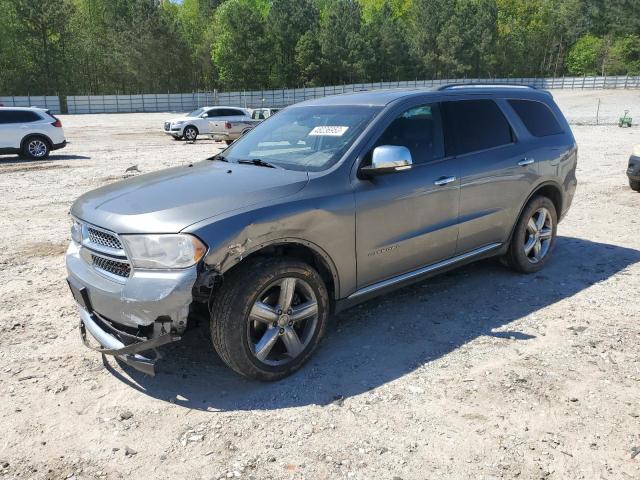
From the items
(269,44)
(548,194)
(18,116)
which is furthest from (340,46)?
(548,194)

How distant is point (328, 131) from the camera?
414cm

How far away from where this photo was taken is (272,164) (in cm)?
400

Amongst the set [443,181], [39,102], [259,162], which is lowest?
[443,181]

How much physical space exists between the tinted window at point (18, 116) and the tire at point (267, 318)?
15354mm

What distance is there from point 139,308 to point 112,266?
406 millimetres

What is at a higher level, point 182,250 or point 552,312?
point 182,250

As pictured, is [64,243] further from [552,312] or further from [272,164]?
[552,312]

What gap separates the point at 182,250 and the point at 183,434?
1.05 m

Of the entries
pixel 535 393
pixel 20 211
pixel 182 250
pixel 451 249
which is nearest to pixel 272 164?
pixel 182 250

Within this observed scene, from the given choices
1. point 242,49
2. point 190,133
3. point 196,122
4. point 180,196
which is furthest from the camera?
point 242,49

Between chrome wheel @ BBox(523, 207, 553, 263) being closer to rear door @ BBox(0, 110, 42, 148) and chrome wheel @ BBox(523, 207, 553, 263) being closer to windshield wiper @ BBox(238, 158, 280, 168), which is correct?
windshield wiper @ BBox(238, 158, 280, 168)

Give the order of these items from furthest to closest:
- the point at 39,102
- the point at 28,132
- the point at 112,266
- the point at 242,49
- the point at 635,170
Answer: the point at 242,49 → the point at 39,102 → the point at 28,132 → the point at 635,170 → the point at 112,266

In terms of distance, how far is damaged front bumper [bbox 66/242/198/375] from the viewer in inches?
119

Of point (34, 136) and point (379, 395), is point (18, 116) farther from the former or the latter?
point (379, 395)
